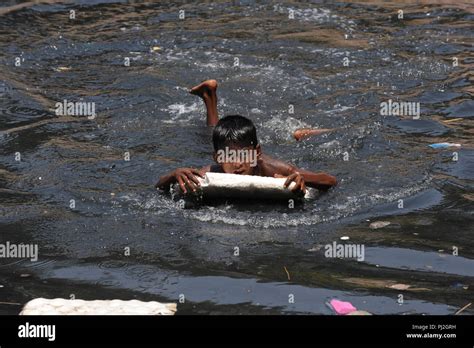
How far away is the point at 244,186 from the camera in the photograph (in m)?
Answer: 6.75

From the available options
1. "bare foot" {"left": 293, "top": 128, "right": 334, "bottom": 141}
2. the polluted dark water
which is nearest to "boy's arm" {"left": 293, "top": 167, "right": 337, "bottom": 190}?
the polluted dark water

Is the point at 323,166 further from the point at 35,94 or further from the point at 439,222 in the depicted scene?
the point at 35,94

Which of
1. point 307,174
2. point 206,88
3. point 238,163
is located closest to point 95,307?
point 238,163

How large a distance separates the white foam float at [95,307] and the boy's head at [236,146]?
1969 millimetres

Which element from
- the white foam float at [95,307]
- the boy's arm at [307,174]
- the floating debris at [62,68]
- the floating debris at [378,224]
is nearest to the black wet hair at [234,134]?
the boy's arm at [307,174]

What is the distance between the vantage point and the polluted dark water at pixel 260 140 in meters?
5.70

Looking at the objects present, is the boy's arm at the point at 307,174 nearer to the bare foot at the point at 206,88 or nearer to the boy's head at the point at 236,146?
the boy's head at the point at 236,146

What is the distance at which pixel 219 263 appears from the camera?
600 centimetres

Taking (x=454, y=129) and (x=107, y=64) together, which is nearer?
(x=454, y=129)

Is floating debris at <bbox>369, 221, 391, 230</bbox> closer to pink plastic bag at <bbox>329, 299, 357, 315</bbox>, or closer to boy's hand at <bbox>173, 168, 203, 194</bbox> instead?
boy's hand at <bbox>173, 168, 203, 194</bbox>

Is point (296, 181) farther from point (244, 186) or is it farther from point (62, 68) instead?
point (62, 68)
